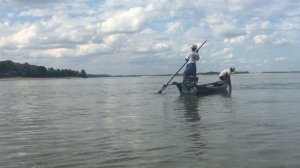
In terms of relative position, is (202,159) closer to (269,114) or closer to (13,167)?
(13,167)

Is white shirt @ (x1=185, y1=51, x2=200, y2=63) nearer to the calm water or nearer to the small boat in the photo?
the small boat

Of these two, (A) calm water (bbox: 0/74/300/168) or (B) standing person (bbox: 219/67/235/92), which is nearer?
(A) calm water (bbox: 0/74/300/168)

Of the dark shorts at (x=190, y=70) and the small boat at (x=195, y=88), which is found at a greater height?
the dark shorts at (x=190, y=70)

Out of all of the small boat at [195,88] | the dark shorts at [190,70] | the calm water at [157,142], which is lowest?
the calm water at [157,142]

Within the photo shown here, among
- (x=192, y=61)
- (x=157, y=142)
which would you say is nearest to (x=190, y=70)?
(x=192, y=61)

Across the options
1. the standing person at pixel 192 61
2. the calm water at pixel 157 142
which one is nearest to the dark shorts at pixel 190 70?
the standing person at pixel 192 61

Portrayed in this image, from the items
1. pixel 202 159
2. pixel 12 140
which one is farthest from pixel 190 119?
pixel 202 159

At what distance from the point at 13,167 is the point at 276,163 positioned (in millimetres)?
6348

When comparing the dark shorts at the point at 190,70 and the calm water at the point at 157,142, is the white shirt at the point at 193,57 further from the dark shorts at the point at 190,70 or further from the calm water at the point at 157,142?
the calm water at the point at 157,142

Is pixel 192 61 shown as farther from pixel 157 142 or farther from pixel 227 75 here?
pixel 157 142

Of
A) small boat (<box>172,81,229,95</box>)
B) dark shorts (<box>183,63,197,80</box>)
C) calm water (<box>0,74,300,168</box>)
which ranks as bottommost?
calm water (<box>0,74,300,168</box>)

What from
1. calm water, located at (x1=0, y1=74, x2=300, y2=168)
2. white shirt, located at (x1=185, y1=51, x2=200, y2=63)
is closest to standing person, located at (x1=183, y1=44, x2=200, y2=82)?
white shirt, located at (x1=185, y1=51, x2=200, y2=63)

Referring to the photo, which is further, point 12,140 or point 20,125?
point 20,125

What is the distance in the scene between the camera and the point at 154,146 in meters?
14.3
